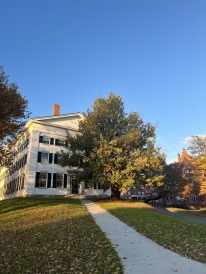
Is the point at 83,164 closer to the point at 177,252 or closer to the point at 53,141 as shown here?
the point at 53,141

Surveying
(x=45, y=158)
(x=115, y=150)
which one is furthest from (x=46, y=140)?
(x=115, y=150)

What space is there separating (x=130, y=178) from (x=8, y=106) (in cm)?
1123

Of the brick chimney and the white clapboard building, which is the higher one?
the brick chimney

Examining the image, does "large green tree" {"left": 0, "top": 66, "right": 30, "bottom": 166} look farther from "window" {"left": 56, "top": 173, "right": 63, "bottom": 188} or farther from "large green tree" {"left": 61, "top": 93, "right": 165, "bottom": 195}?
"window" {"left": 56, "top": 173, "right": 63, "bottom": 188}

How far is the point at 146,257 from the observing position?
582 cm

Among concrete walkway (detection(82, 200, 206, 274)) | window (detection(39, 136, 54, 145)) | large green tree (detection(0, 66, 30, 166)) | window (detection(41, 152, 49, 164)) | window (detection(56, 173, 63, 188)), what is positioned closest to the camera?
concrete walkway (detection(82, 200, 206, 274))

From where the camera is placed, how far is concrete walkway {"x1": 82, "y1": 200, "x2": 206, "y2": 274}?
4918mm

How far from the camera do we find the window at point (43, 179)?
2696 cm

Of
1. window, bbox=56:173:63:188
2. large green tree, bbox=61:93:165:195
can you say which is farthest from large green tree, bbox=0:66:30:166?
window, bbox=56:173:63:188

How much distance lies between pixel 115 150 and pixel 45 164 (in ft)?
40.1

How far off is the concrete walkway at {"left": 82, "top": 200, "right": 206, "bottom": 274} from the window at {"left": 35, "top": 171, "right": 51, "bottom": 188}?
65.6ft

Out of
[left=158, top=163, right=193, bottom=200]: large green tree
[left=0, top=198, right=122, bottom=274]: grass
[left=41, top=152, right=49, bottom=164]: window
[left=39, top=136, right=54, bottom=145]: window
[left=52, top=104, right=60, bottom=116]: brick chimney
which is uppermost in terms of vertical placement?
[left=52, top=104, right=60, bottom=116]: brick chimney

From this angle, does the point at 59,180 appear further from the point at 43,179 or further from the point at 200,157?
the point at 200,157

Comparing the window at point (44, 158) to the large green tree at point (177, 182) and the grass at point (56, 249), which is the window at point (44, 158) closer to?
the grass at point (56, 249)
